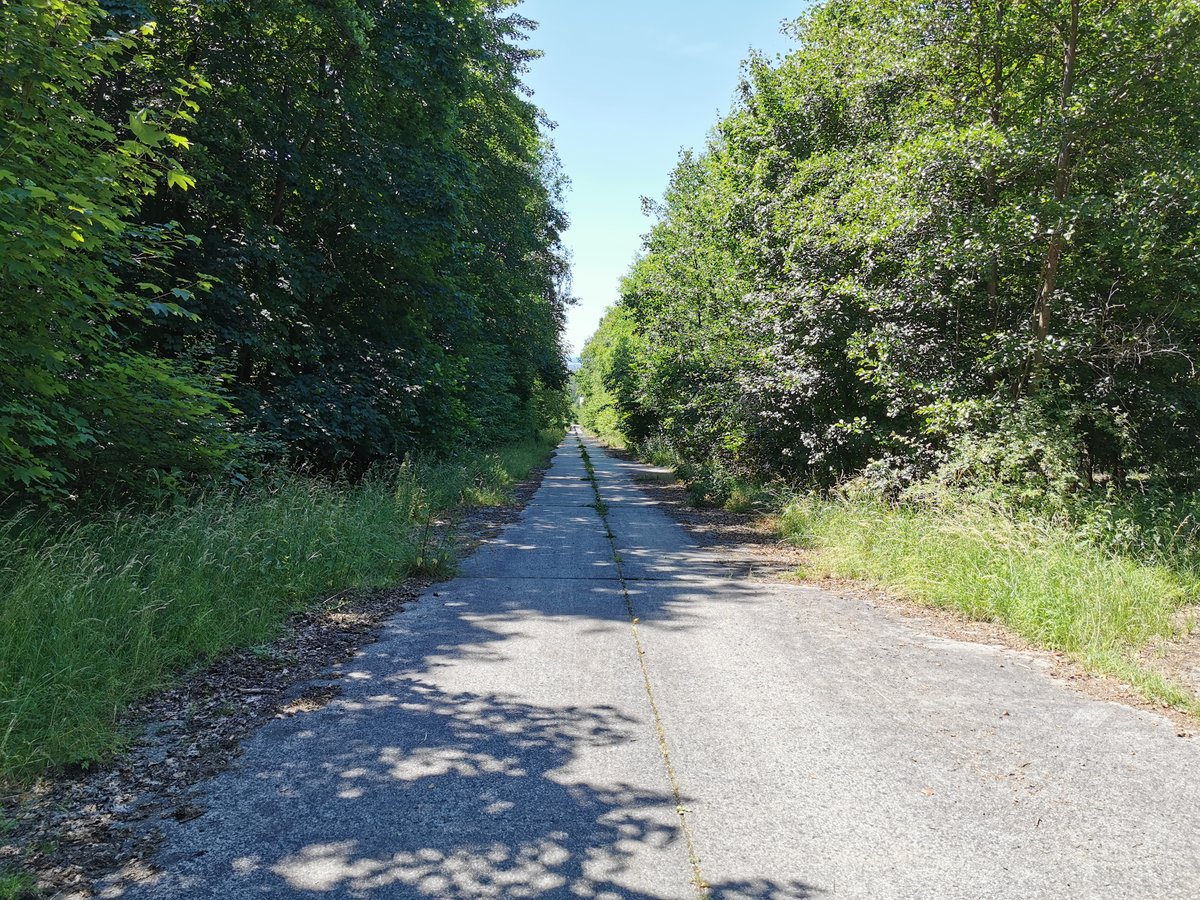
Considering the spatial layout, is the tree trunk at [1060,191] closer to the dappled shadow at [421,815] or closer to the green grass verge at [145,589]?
the dappled shadow at [421,815]

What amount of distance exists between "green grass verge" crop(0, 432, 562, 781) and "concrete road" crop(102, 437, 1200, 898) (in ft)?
3.04

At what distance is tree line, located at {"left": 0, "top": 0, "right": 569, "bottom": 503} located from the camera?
453 centimetres

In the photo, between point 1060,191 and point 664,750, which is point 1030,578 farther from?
point 1060,191

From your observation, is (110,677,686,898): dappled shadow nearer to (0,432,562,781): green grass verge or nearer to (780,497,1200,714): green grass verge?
(0,432,562,781): green grass verge

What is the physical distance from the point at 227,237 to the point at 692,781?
1010 cm

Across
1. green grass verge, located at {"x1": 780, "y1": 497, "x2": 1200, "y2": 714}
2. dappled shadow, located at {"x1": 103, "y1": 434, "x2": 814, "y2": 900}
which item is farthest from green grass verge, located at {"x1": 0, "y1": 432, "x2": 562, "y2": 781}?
green grass verge, located at {"x1": 780, "y1": 497, "x2": 1200, "y2": 714}

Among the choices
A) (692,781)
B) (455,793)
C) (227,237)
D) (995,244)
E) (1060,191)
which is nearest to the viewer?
(455,793)

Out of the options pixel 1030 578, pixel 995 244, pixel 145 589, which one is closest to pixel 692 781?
pixel 145 589

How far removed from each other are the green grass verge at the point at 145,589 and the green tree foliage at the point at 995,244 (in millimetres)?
7119

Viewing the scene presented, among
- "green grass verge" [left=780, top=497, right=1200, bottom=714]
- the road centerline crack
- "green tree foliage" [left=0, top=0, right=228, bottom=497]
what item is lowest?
the road centerline crack

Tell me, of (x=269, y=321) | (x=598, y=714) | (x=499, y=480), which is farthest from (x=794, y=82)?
(x=598, y=714)

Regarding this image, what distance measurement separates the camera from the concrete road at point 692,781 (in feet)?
8.51

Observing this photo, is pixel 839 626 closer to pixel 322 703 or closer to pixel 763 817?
pixel 763 817

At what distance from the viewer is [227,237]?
9.93m
